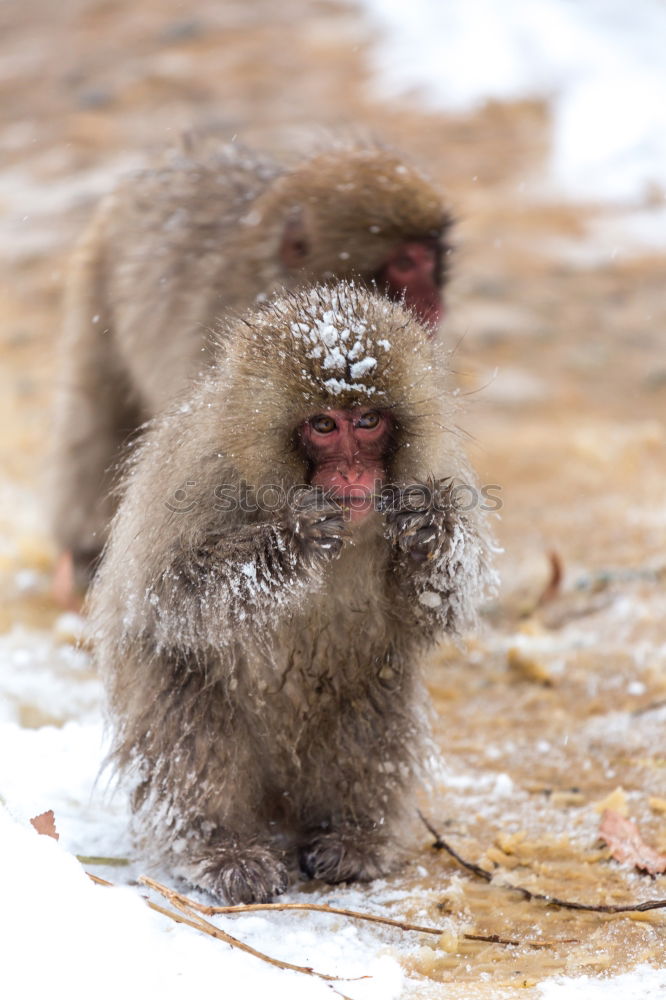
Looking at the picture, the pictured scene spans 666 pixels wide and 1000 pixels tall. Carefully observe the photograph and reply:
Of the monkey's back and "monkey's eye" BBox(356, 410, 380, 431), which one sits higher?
Answer: "monkey's eye" BBox(356, 410, 380, 431)

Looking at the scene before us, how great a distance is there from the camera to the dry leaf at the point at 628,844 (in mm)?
3100

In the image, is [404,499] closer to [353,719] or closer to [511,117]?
[353,719]

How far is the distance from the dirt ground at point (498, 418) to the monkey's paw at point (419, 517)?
36cm

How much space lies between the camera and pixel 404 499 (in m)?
2.89

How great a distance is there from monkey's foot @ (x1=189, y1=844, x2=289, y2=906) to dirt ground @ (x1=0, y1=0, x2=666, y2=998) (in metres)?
0.30

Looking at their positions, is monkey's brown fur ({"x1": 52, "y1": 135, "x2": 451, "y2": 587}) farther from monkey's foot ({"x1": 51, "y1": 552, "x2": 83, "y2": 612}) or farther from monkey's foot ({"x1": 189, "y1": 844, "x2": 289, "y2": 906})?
monkey's foot ({"x1": 189, "y1": 844, "x2": 289, "y2": 906})

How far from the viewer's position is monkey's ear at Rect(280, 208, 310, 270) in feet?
15.3

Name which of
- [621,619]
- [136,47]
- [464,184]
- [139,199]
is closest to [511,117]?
[464,184]

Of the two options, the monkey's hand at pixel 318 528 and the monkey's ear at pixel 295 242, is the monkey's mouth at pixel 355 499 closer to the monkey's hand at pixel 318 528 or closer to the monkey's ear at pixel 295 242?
the monkey's hand at pixel 318 528

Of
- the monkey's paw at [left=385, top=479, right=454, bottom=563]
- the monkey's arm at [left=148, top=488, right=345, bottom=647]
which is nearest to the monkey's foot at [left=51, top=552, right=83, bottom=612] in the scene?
the monkey's arm at [left=148, top=488, right=345, bottom=647]

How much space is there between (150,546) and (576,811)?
4.61ft

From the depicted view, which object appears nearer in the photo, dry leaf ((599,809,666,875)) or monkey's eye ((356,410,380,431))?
monkey's eye ((356,410,380,431))

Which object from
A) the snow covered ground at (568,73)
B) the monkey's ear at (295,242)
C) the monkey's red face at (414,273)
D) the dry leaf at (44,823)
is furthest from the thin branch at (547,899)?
the snow covered ground at (568,73)

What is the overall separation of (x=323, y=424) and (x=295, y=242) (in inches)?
81.4
